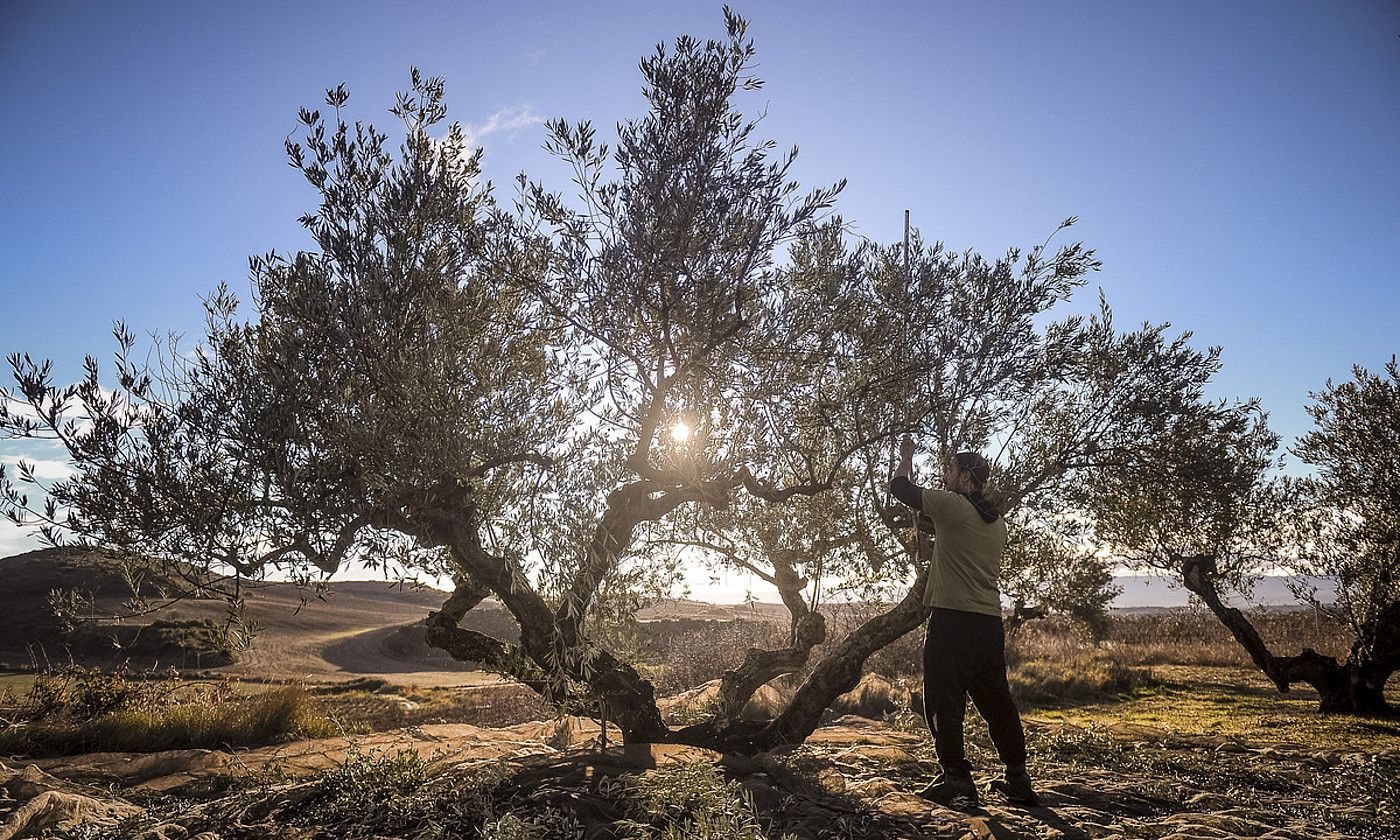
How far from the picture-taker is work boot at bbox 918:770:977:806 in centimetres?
655

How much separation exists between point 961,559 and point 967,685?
120 centimetres

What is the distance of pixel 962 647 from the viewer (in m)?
6.73

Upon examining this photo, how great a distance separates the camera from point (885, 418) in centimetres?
940

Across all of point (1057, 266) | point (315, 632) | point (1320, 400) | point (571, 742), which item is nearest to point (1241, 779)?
point (1057, 266)

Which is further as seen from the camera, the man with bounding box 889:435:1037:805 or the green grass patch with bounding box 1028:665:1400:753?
the green grass patch with bounding box 1028:665:1400:753

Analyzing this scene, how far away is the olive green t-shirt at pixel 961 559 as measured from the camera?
6828 mm

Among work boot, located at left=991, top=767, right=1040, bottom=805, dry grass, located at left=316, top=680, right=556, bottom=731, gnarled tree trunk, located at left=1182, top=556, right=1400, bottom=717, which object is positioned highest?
work boot, located at left=991, top=767, right=1040, bottom=805

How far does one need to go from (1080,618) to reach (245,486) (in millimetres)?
36335

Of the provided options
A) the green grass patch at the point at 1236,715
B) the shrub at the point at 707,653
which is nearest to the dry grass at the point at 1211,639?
the green grass patch at the point at 1236,715

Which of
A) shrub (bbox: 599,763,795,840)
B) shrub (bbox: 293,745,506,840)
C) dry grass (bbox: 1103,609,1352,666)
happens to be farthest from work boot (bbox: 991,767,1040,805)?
dry grass (bbox: 1103,609,1352,666)

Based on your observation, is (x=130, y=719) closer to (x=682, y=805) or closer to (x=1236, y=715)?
(x=682, y=805)

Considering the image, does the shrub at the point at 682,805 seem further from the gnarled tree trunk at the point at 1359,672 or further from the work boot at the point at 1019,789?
the gnarled tree trunk at the point at 1359,672

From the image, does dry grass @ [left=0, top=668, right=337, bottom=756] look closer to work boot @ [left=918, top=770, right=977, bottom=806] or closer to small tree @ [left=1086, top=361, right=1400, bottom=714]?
work boot @ [left=918, top=770, right=977, bottom=806]

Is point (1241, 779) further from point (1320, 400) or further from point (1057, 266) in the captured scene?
point (1320, 400)
